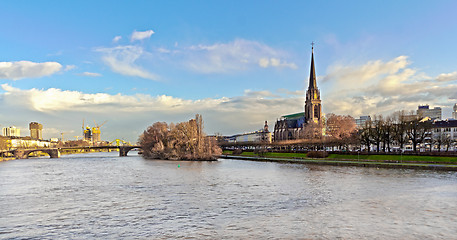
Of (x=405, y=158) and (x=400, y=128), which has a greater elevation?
(x=400, y=128)

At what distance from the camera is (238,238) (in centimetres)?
1755

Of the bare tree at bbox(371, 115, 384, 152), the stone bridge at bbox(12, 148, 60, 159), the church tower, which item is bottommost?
the stone bridge at bbox(12, 148, 60, 159)

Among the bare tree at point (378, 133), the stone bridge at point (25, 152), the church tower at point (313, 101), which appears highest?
the church tower at point (313, 101)

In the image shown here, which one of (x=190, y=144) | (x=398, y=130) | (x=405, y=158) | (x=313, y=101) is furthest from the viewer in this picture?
(x=313, y=101)

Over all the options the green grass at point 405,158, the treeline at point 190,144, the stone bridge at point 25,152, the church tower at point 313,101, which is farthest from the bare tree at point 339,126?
the stone bridge at point 25,152

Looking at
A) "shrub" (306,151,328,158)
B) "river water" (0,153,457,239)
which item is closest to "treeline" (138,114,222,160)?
"shrub" (306,151,328,158)

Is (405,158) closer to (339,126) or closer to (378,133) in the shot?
(378,133)

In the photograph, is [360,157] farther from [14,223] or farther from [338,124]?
[14,223]

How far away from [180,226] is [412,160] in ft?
188

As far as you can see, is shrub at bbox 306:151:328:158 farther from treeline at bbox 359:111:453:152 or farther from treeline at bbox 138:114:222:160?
treeline at bbox 138:114:222:160

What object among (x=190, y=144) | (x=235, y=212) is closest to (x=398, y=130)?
(x=190, y=144)

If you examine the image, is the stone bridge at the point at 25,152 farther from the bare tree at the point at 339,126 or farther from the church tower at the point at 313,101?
the church tower at the point at 313,101

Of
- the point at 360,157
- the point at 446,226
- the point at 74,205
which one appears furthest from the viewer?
the point at 360,157

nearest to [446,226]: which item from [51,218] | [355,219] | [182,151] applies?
[355,219]
